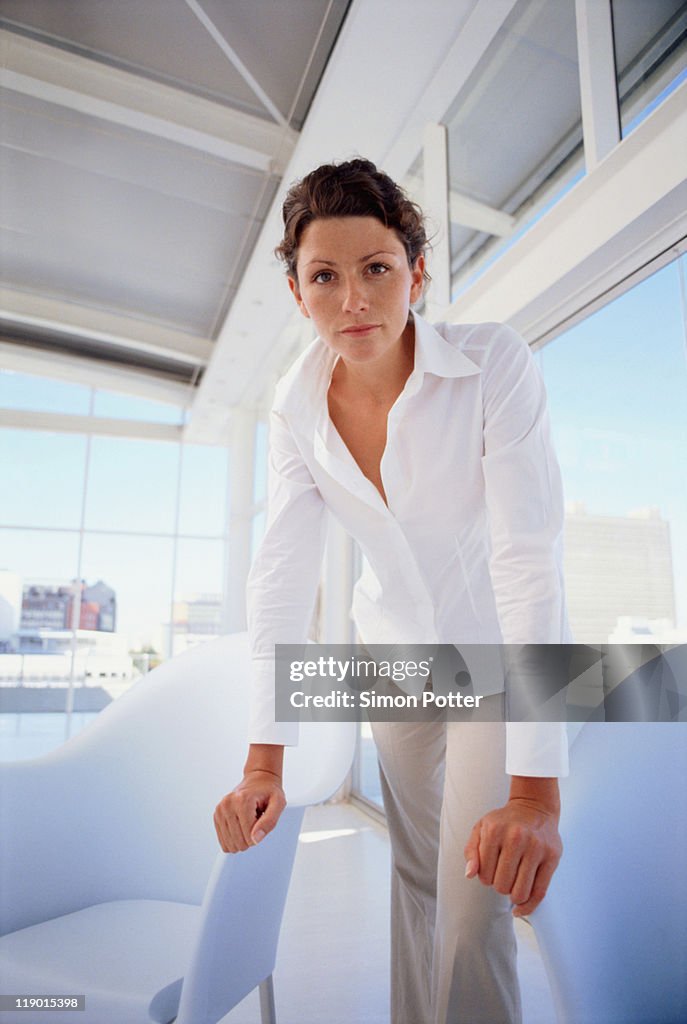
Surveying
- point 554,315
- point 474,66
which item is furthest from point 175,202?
point 554,315

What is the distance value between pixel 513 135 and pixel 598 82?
1.81 feet

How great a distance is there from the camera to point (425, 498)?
3.25 feet

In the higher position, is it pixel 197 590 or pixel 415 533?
pixel 197 590

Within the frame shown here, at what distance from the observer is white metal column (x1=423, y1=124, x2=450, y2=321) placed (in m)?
2.86

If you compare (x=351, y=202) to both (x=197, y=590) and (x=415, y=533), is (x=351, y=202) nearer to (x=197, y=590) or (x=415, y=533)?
(x=415, y=533)

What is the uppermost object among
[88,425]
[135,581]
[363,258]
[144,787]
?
[88,425]

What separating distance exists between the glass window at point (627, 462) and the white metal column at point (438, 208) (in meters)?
0.71

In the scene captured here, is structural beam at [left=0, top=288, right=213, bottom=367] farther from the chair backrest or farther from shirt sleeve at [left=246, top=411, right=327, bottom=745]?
shirt sleeve at [left=246, top=411, right=327, bottom=745]

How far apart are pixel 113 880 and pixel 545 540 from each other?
1.11m

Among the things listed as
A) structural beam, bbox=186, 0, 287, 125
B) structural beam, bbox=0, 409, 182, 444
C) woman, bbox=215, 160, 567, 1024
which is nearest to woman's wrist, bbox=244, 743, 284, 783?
woman, bbox=215, 160, 567, 1024

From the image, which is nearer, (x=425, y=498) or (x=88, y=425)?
(x=425, y=498)

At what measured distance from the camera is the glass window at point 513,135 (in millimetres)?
2131

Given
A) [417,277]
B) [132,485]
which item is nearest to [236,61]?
[417,277]

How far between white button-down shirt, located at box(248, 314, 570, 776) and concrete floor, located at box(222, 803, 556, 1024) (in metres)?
1.08
